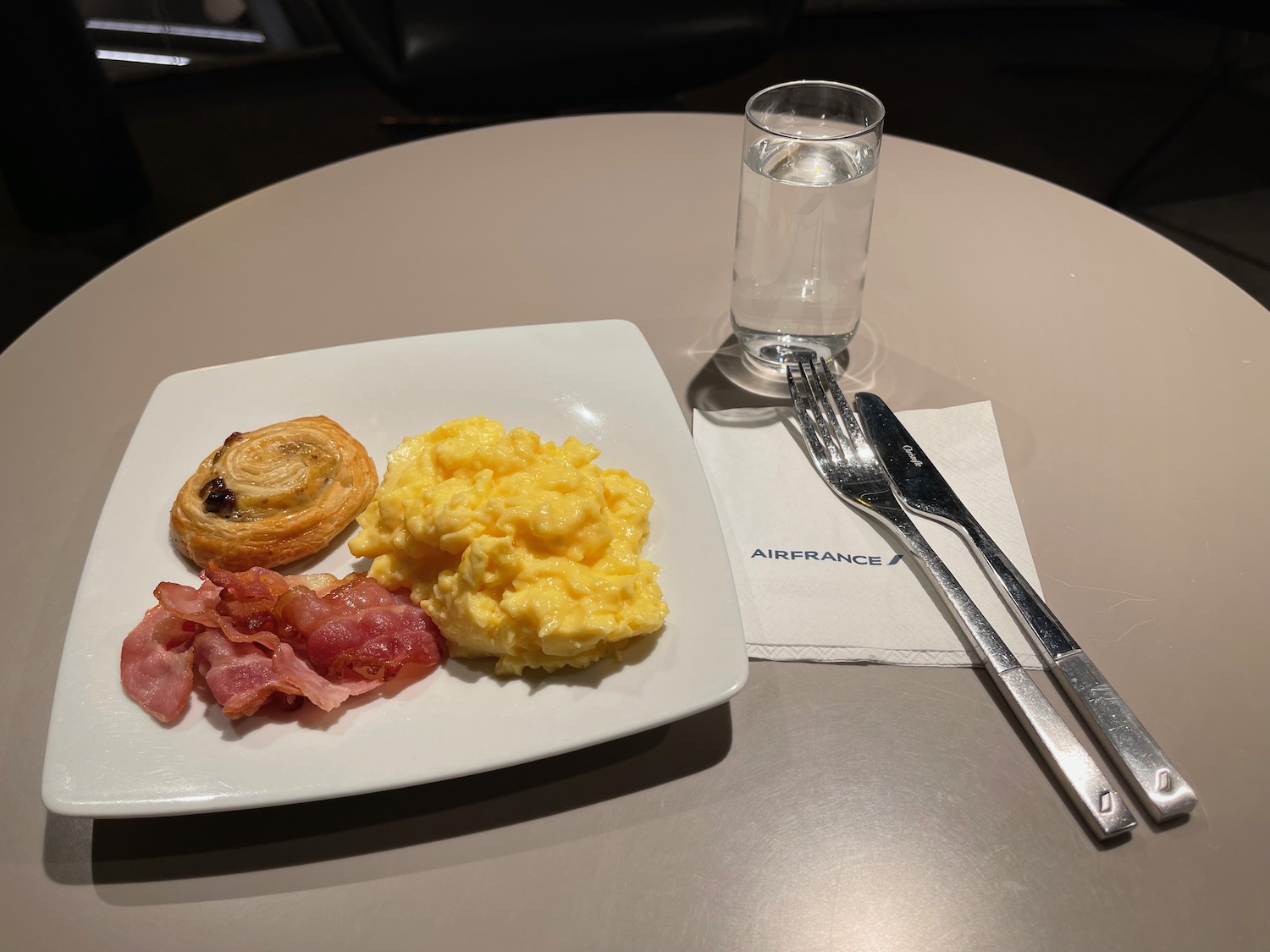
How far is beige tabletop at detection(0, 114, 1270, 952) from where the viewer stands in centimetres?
82

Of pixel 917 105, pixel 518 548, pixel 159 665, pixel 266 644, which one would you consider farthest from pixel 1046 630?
pixel 917 105

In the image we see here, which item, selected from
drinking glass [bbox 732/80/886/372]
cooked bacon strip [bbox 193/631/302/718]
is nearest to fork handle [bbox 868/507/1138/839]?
drinking glass [bbox 732/80/886/372]

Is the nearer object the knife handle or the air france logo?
the knife handle

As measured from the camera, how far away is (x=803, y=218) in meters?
1.25

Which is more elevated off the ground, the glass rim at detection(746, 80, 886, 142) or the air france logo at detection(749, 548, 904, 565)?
the glass rim at detection(746, 80, 886, 142)

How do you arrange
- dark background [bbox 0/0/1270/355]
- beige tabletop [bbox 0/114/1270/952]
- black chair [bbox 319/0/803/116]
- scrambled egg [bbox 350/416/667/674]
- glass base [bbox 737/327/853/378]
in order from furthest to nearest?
dark background [bbox 0/0/1270/355]
black chair [bbox 319/0/803/116]
glass base [bbox 737/327/853/378]
scrambled egg [bbox 350/416/667/674]
beige tabletop [bbox 0/114/1270/952]

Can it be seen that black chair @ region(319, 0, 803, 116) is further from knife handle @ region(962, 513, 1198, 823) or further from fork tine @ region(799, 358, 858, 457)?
knife handle @ region(962, 513, 1198, 823)

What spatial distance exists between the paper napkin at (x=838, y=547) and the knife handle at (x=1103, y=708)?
0.8 inches

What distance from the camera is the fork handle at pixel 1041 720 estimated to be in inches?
33.5

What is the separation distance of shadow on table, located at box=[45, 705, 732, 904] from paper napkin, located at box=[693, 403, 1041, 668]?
0.21 meters

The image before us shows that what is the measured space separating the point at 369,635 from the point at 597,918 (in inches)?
13.6

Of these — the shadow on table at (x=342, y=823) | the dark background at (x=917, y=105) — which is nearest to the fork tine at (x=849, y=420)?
the shadow on table at (x=342, y=823)

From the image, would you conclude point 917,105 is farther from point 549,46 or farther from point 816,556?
point 816,556

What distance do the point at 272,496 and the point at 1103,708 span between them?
92cm
